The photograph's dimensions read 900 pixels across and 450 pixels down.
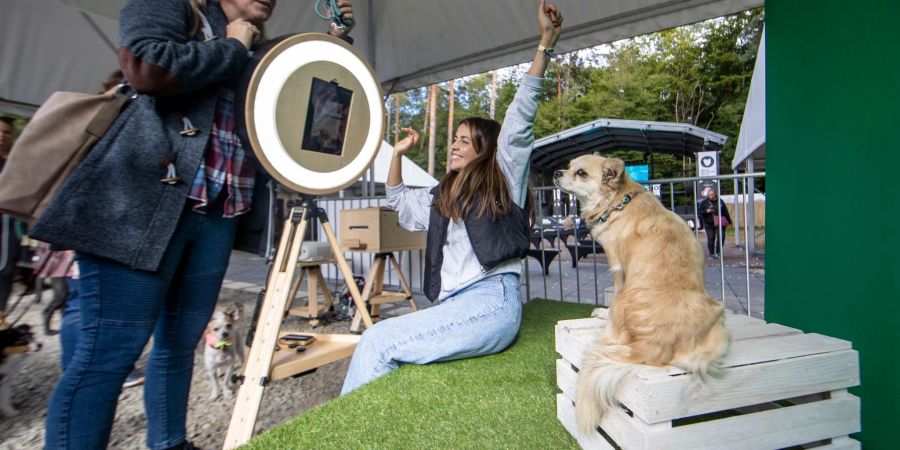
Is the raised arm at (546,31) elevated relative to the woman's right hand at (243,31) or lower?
elevated

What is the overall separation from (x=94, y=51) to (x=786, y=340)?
19.2 feet

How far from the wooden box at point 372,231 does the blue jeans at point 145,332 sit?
2683 mm

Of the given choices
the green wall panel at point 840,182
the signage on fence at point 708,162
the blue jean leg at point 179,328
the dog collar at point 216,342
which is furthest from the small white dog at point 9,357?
the signage on fence at point 708,162

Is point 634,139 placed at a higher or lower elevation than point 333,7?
higher

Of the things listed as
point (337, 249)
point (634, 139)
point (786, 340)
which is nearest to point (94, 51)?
point (337, 249)

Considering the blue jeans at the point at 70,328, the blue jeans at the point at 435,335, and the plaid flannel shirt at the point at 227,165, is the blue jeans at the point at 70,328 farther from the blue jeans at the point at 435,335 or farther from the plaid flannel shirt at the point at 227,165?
the blue jeans at the point at 435,335

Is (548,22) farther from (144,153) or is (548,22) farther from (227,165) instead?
(144,153)

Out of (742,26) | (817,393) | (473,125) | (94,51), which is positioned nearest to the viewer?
(817,393)

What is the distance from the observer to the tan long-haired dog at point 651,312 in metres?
1.09

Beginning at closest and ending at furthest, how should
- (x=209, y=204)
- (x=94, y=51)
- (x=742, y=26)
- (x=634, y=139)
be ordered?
(x=209, y=204) → (x=94, y=51) → (x=634, y=139) → (x=742, y=26)

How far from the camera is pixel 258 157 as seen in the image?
1384mm

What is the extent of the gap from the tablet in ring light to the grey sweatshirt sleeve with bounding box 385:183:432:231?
0.43 metres

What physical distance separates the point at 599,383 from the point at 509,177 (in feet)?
3.67

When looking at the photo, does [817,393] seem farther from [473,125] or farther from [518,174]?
[473,125]
